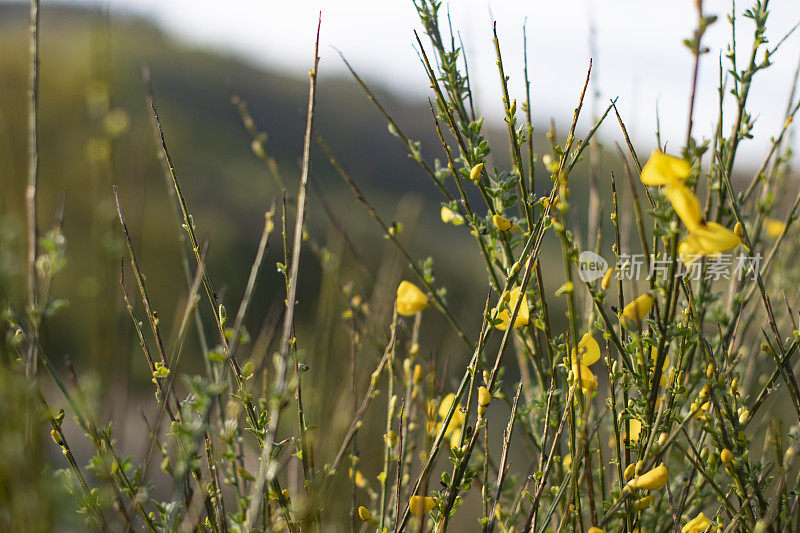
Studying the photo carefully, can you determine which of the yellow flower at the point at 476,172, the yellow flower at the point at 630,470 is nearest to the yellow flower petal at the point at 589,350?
the yellow flower at the point at 630,470

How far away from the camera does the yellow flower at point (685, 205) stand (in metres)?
0.51

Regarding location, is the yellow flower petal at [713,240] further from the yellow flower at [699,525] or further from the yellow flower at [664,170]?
the yellow flower at [699,525]

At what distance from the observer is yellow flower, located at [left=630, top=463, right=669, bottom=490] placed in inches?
22.2

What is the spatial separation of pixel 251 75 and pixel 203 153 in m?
4.98

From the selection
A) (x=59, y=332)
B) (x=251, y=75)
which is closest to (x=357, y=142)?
(x=251, y=75)

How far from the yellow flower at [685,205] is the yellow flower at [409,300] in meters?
0.34

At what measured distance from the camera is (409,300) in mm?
744

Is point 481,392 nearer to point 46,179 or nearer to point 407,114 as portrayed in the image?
point 46,179

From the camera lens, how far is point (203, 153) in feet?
25.5

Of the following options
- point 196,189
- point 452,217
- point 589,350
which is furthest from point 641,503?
point 196,189

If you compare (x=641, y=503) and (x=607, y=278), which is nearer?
(x=641, y=503)

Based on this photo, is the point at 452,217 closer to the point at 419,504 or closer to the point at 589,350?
the point at 589,350

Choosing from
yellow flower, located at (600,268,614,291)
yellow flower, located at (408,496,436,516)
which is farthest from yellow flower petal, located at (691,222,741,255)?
yellow flower, located at (408,496,436,516)

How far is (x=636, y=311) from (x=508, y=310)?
0.13 m
